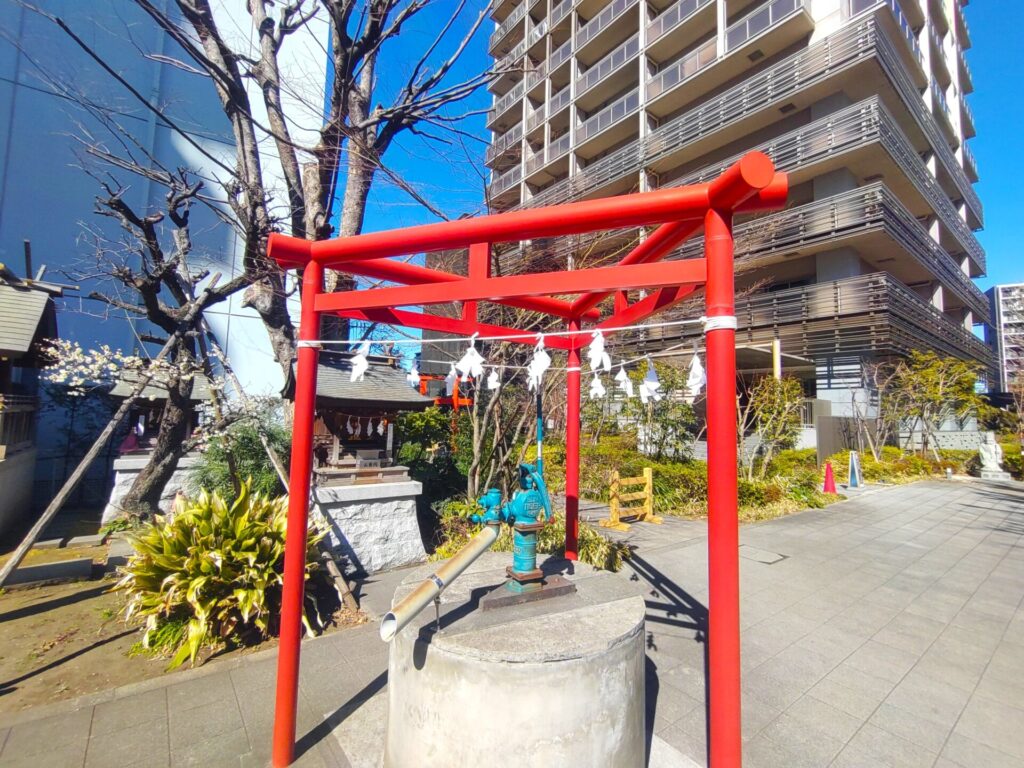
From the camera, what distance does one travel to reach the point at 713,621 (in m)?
2.03

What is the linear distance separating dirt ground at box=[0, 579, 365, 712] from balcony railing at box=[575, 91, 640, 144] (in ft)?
74.5

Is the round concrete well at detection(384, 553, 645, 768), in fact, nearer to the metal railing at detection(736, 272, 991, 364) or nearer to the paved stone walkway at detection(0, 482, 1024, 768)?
the paved stone walkway at detection(0, 482, 1024, 768)

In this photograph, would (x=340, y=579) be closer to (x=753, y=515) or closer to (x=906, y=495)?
(x=753, y=515)

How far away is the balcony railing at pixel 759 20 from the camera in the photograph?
15.8 meters

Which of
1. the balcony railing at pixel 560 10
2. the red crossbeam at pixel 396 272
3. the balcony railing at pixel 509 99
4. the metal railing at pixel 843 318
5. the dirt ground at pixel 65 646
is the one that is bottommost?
the dirt ground at pixel 65 646

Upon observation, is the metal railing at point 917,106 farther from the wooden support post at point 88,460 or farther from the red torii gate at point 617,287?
the wooden support post at point 88,460

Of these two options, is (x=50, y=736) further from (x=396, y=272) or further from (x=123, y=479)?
(x=123, y=479)

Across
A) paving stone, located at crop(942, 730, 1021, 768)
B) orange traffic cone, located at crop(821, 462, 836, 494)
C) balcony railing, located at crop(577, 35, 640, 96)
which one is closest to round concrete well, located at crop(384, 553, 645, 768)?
paving stone, located at crop(942, 730, 1021, 768)

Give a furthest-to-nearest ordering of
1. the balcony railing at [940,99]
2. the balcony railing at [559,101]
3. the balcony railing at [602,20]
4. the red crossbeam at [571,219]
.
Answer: the balcony railing at [559,101]
the balcony railing at [602,20]
the balcony railing at [940,99]
the red crossbeam at [571,219]

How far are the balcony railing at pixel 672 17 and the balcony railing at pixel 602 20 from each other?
6.48 feet

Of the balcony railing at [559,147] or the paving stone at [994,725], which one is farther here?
the balcony railing at [559,147]

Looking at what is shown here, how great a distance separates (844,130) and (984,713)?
1740cm

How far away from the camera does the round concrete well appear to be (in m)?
2.12

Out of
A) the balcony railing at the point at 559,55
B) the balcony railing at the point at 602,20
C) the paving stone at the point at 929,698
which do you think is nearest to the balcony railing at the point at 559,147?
the balcony railing at the point at 559,55
